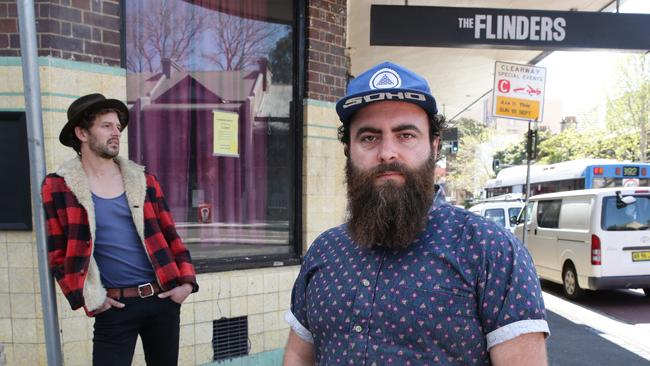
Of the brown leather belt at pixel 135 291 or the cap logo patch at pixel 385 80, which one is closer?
the cap logo patch at pixel 385 80

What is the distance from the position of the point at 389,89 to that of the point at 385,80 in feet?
0.13

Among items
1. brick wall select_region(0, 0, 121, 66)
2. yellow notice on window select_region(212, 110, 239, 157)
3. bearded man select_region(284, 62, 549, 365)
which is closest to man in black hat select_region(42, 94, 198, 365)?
brick wall select_region(0, 0, 121, 66)

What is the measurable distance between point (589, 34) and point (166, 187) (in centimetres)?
476

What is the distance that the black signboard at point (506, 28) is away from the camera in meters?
5.08

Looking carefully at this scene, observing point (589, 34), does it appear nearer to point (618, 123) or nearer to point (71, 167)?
point (71, 167)

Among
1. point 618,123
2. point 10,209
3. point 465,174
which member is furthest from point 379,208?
point 465,174

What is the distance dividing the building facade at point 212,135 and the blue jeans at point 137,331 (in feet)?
3.48

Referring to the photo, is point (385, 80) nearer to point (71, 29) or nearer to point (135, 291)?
point (135, 291)

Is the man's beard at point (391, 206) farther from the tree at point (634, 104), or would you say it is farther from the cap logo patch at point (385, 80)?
the tree at point (634, 104)

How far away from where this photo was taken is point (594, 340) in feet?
19.7

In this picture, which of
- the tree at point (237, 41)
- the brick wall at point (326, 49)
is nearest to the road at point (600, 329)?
the brick wall at point (326, 49)

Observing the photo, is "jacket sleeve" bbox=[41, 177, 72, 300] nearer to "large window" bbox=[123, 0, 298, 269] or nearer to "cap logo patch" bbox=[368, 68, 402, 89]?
"large window" bbox=[123, 0, 298, 269]

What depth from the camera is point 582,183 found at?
13.6 meters

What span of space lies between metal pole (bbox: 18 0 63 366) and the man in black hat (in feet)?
1.08
